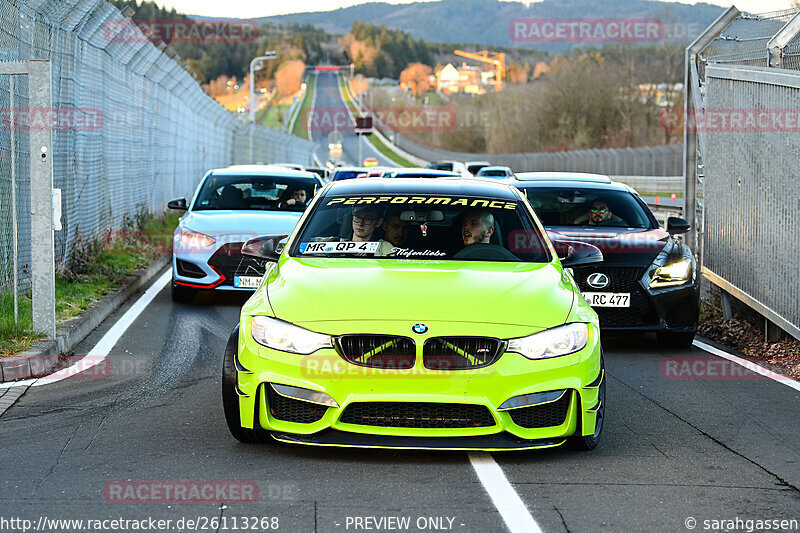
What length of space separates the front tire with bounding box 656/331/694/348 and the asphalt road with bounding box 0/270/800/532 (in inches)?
78.6

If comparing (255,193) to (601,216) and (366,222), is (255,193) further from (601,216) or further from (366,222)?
(366,222)

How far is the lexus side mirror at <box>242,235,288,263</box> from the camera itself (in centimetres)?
738

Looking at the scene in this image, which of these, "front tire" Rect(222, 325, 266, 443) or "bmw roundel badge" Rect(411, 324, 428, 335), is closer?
"bmw roundel badge" Rect(411, 324, 428, 335)

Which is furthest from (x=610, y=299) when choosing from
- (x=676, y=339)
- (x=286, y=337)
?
(x=286, y=337)

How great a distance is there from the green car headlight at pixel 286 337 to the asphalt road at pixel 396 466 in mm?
583

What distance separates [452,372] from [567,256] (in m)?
2.14

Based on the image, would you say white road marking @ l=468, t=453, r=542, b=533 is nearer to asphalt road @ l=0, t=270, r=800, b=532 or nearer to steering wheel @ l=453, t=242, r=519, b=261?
asphalt road @ l=0, t=270, r=800, b=532

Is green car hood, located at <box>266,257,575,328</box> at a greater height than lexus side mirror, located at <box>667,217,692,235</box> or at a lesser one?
lesser

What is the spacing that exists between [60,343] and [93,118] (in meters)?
8.13

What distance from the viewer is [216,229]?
523 inches

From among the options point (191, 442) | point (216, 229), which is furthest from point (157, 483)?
point (216, 229)

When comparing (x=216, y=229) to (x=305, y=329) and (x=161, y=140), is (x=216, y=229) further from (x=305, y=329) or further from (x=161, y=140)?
(x=161, y=140)
